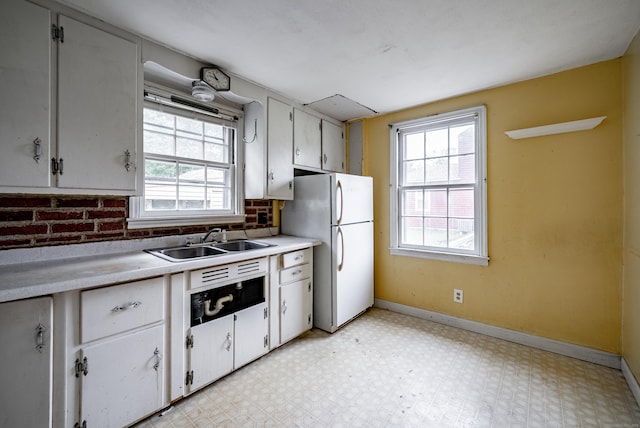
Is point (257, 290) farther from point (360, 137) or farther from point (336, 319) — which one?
point (360, 137)

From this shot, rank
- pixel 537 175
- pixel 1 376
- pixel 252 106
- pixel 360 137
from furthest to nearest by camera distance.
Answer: pixel 360 137 → pixel 252 106 → pixel 537 175 → pixel 1 376

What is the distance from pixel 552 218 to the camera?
2455 millimetres

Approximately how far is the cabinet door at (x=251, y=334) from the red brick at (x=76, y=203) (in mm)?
1286

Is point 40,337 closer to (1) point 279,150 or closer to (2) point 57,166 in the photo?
(2) point 57,166

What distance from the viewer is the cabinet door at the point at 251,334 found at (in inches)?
84.1

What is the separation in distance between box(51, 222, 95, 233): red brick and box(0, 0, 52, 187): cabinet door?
0.40m

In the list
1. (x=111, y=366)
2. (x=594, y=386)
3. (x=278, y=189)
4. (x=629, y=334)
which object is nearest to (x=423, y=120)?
(x=278, y=189)

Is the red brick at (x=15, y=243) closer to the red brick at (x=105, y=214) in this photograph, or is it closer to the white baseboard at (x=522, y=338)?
the red brick at (x=105, y=214)

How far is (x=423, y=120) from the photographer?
3.18 meters

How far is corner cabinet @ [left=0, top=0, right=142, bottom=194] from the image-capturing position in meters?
1.45

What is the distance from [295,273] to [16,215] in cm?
196

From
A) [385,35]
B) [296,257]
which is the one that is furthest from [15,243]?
[385,35]

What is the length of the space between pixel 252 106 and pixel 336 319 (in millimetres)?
2330

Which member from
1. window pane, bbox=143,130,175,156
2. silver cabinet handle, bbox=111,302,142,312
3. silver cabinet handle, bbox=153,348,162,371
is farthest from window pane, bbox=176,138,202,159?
silver cabinet handle, bbox=153,348,162,371
